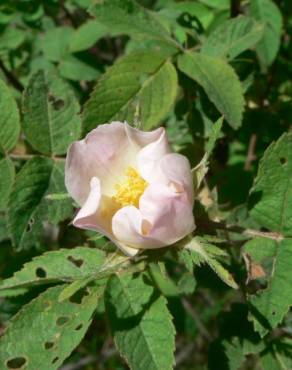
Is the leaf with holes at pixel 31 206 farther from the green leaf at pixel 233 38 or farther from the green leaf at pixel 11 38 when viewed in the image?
the green leaf at pixel 11 38

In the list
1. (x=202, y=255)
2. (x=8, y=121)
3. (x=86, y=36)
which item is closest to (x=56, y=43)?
(x=86, y=36)

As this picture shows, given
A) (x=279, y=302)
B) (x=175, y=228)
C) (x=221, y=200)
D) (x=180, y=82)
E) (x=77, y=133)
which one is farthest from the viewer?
(x=221, y=200)

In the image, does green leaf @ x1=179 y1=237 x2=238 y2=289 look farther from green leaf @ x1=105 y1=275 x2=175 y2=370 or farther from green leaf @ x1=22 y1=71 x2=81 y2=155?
green leaf @ x1=22 y1=71 x2=81 y2=155

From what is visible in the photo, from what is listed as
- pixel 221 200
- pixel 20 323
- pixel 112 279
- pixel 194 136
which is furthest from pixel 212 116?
pixel 20 323

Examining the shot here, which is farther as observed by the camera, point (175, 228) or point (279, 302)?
point (279, 302)

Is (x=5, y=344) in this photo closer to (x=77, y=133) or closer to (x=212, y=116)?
(x=77, y=133)

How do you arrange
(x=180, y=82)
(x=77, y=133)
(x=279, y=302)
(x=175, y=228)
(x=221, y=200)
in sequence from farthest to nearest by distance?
(x=221, y=200) < (x=180, y=82) < (x=77, y=133) < (x=279, y=302) < (x=175, y=228)

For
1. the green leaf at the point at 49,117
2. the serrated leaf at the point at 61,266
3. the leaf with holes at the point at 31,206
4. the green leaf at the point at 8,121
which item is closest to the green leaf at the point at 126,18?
the green leaf at the point at 49,117

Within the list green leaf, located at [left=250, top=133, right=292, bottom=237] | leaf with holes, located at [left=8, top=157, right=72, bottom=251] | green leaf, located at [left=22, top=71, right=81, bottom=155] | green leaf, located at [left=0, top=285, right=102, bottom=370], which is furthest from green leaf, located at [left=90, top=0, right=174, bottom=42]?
green leaf, located at [left=0, top=285, right=102, bottom=370]
